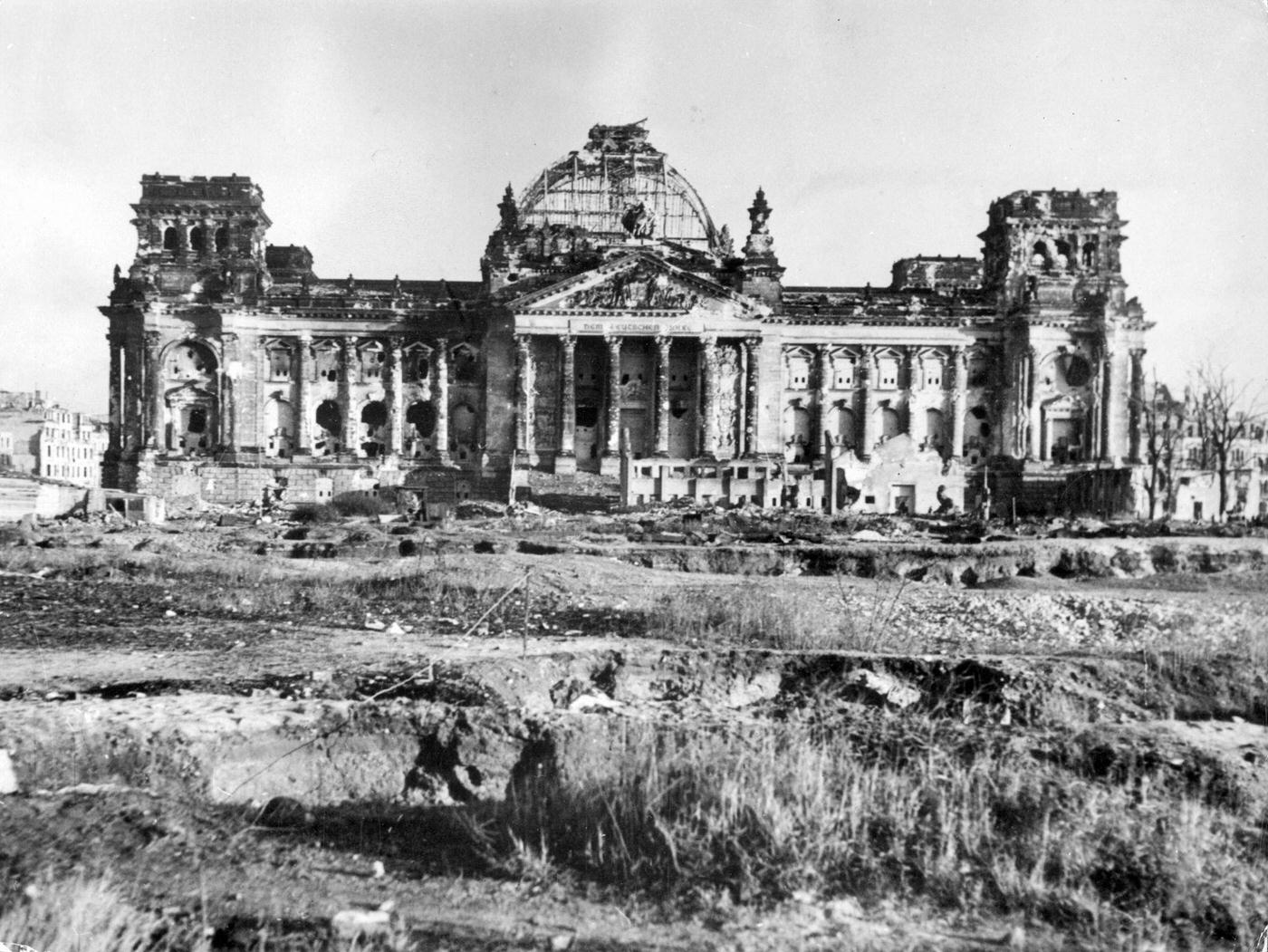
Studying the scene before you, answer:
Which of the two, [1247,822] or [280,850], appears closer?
[280,850]

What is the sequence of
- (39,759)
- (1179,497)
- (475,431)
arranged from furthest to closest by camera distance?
(475,431) → (1179,497) → (39,759)

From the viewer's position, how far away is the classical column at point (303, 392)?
165 ft

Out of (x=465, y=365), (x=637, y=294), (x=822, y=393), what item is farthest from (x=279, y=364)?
(x=822, y=393)

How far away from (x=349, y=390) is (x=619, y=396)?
15582 mm

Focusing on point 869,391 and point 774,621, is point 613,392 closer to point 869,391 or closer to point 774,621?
point 869,391

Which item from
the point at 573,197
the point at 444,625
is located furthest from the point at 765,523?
the point at 573,197

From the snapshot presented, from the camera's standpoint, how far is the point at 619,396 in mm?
49750

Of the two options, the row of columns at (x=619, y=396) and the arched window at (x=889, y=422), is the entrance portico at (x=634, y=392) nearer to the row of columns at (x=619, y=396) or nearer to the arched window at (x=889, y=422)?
the row of columns at (x=619, y=396)

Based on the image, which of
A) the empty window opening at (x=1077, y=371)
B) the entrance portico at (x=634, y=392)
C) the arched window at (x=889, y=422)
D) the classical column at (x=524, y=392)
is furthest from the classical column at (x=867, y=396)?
the classical column at (x=524, y=392)

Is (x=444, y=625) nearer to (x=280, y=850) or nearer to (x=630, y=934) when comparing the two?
(x=280, y=850)

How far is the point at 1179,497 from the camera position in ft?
136

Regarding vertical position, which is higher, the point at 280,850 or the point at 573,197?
the point at 573,197

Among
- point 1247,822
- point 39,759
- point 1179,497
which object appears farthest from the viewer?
point 1179,497

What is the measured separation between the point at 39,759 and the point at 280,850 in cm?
222
